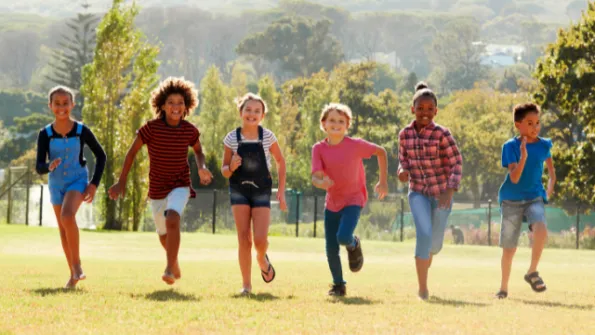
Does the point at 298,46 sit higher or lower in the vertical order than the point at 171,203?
higher

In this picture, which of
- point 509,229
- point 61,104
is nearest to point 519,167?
point 509,229

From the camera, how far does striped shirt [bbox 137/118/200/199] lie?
1138cm

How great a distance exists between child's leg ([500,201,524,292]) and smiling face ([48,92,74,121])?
4.33 m

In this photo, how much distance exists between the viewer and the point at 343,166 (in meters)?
11.2

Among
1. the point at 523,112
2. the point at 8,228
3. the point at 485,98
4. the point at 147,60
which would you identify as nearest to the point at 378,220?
the point at 147,60

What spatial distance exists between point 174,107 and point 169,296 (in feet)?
6.12

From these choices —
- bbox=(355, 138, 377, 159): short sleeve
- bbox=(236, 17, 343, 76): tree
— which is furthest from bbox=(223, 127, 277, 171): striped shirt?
bbox=(236, 17, 343, 76): tree

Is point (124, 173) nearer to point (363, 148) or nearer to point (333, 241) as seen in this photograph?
point (333, 241)

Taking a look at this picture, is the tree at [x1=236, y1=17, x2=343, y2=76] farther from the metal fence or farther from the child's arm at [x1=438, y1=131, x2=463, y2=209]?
the child's arm at [x1=438, y1=131, x2=463, y2=209]

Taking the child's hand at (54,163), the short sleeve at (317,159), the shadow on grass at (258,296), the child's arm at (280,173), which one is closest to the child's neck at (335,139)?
the short sleeve at (317,159)

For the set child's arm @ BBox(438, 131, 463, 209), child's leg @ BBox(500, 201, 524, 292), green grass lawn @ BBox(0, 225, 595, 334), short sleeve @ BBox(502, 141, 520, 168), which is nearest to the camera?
green grass lawn @ BBox(0, 225, 595, 334)

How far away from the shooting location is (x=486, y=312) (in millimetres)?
9828

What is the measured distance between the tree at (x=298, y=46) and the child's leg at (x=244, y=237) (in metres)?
162

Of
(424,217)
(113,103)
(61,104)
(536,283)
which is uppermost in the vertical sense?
(113,103)
